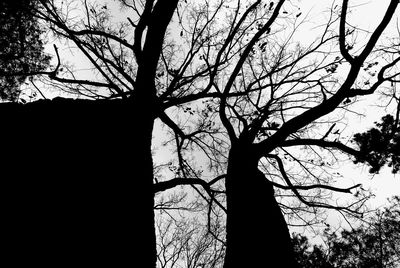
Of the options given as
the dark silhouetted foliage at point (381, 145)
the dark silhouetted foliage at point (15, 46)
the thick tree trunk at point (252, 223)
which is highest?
the dark silhouetted foliage at point (15, 46)

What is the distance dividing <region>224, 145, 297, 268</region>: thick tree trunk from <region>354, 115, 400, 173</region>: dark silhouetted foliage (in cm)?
240

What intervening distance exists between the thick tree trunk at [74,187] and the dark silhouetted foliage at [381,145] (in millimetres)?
4131

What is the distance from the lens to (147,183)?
8.07 feet

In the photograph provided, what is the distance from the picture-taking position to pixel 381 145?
14.6ft

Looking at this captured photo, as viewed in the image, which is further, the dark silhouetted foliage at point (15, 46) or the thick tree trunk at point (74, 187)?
the dark silhouetted foliage at point (15, 46)

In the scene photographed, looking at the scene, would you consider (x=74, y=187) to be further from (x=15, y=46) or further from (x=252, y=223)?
(x=15, y=46)

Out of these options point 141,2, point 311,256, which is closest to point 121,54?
point 141,2

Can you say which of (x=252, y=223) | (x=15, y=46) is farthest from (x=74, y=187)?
(x=15, y=46)

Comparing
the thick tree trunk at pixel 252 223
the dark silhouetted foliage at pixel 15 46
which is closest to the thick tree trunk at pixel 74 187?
the thick tree trunk at pixel 252 223

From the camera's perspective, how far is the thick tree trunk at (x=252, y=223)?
2465mm

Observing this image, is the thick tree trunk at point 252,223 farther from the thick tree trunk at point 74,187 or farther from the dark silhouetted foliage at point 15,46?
the dark silhouetted foliage at point 15,46

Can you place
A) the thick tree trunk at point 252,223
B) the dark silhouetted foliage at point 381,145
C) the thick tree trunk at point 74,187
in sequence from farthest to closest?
the dark silhouetted foliage at point 381,145
the thick tree trunk at point 252,223
the thick tree trunk at point 74,187

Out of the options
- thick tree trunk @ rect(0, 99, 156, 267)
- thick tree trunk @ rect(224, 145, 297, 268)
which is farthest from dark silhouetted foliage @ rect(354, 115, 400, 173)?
thick tree trunk @ rect(0, 99, 156, 267)

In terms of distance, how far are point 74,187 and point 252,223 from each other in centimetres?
192
